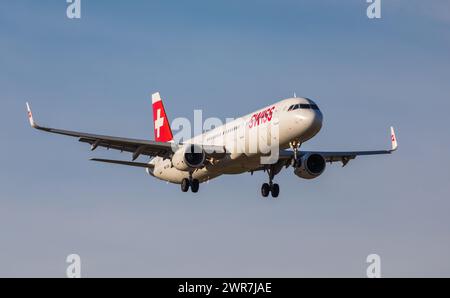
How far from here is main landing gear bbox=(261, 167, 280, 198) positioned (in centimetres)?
6606

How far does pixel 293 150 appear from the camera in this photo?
58.9 metres

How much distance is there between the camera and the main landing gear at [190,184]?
2537 inches

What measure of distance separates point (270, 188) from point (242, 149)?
6828 mm

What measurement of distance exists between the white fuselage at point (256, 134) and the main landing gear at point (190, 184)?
1.51ft

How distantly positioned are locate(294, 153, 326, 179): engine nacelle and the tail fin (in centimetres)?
1542

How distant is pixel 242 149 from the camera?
198 feet

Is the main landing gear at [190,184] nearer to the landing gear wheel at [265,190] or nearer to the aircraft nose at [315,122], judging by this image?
the landing gear wheel at [265,190]

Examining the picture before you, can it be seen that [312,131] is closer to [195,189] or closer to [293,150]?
[293,150]

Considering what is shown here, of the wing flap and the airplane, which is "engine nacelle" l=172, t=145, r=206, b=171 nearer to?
the airplane

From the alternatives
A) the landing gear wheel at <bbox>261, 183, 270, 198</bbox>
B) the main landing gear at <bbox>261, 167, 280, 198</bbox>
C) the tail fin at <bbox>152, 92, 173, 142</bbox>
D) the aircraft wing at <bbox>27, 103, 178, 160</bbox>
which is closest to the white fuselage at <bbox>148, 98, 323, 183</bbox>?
the aircraft wing at <bbox>27, 103, 178, 160</bbox>

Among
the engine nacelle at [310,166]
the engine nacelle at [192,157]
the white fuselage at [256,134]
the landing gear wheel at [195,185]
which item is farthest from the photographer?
the landing gear wheel at [195,185]

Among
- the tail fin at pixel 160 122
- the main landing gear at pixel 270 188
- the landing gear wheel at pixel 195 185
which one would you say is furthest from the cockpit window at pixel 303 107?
the tail fin at pixel 160 122

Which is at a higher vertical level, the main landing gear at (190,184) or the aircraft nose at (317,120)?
the aircraft nose at (317,120)
